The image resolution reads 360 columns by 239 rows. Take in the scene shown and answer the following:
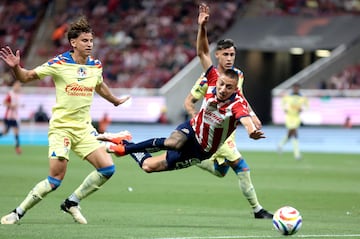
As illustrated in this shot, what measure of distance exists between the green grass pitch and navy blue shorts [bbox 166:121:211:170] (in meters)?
0.82

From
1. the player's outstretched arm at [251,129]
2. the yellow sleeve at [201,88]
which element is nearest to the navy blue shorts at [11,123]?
the yellow sleeve at [201,88]

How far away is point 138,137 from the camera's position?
3666 centimetres

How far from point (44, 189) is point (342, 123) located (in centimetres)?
2555

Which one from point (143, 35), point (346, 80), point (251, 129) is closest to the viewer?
point (251, 129)

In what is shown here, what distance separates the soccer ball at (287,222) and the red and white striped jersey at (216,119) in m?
1.26

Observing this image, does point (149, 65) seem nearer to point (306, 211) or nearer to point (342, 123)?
point (342, 123)

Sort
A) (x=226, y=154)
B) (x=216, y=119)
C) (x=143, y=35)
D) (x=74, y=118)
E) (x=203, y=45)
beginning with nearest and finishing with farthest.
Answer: (x=216, y=119) < (x=74, y=118) < (x=203, y=45) < (x=226, y=154) < (x=143, y=35)

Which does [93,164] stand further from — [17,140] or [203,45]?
[17,140]

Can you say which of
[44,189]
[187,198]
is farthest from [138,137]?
[44,189]

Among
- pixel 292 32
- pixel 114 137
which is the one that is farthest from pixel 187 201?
pixel 292 32

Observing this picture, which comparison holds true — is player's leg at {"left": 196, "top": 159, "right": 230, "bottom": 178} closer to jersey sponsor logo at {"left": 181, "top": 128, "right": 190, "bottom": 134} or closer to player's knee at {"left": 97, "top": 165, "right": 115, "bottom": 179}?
jersey sponsor logo at {"left": 181, "top": 128, "right": 190, "bottom": 134}

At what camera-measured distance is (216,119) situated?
36.8 ft

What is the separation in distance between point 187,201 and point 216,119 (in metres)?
4.80

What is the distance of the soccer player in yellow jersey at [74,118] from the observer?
11555 millimetres
